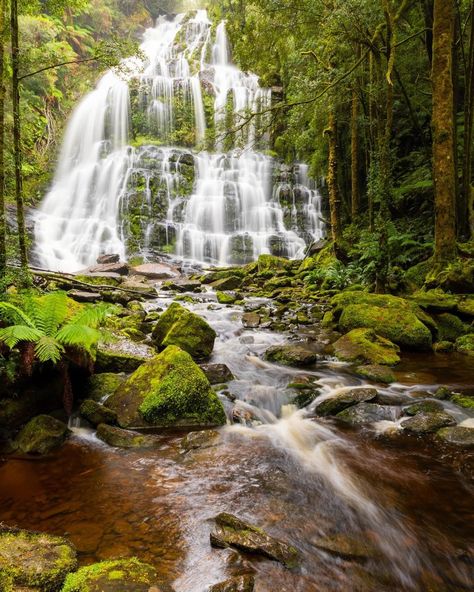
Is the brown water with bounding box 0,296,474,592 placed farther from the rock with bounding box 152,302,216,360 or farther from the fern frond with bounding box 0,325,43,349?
the rock with bounding box 152,302,216,360

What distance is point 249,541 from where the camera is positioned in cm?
230

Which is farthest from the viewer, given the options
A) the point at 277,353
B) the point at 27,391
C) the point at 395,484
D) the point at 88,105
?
the point at 88,105

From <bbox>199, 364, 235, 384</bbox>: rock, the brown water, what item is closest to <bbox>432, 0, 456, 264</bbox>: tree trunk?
<bbox>199, 364, 235, 384</bbox>: rock

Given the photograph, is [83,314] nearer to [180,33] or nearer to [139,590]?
[139,590]

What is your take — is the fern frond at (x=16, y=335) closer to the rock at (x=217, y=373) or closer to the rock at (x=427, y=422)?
the rock at (x=217, y=373)

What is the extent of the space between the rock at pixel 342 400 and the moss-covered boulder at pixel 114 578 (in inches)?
116

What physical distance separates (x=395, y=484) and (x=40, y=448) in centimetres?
317

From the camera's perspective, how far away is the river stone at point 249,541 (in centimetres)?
223

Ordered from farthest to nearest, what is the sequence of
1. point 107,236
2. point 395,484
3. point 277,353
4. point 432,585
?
→ 1. point 107,236
2. point 277,353
3. point 395,484
4. point 432,585

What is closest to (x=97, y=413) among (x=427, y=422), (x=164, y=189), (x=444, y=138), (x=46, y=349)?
(x=46, y=349)

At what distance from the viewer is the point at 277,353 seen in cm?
650

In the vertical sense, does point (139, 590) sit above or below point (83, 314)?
below

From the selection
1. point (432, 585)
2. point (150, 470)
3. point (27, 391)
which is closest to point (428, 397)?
point (432, 585)

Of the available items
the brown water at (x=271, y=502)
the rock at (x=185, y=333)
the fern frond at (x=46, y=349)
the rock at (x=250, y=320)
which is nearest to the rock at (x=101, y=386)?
the brown water at (x=271, y=502)
